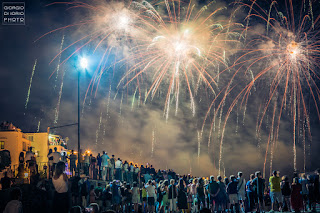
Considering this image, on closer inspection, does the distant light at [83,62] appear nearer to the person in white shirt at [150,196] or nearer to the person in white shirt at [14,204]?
the person in white shirt at [150,196]

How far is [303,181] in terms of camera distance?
1500 centimetres

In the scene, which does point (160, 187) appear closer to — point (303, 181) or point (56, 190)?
point (303, 181)

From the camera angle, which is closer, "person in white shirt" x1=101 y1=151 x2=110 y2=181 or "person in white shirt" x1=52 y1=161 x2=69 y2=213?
"person in white shirt" x1=52 y1=161 x2=69 y2=213

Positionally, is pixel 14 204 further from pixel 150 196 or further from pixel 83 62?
pixel 83 62

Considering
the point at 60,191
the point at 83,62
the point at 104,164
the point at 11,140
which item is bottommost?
the point at 60,191

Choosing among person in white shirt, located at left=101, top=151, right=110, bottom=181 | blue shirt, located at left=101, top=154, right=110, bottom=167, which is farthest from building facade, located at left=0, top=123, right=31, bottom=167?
blue shirt, located at left=101, top=154, right=110, bottom=167

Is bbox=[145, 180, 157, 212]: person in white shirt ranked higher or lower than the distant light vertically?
lower

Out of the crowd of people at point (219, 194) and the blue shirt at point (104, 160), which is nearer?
the crowd of people at point (219, 194)

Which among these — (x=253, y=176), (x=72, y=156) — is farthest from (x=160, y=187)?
(x=72, y=156)

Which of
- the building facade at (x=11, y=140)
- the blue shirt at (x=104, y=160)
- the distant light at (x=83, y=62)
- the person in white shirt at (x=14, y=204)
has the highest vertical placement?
the distant light at (x=83, y=62)

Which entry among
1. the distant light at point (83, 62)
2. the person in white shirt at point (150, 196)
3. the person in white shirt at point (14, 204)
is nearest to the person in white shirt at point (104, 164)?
the person in white shirt at point (150, 196)

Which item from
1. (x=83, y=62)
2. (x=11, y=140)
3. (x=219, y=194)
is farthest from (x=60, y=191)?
(x=11, y=140)

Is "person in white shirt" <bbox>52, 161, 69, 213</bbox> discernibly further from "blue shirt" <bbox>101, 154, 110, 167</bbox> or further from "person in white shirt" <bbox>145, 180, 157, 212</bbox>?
"blue shirt" <bbox>101, 154, 110, 167</bbox>

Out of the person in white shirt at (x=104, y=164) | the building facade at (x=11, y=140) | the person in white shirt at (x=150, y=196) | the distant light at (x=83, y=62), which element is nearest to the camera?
the person in white shirt at (x=150, y=196)
